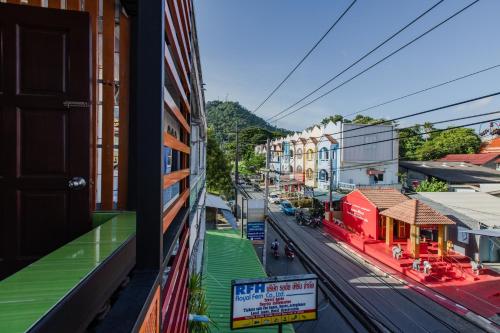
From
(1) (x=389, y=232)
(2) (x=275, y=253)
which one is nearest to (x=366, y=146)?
(1) (x=389, y=232)

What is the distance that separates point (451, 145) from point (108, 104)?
5057cm

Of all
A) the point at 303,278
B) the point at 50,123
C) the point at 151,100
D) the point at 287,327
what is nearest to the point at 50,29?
the point at 50,123

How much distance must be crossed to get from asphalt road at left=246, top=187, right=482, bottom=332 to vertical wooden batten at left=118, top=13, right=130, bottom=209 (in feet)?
18.5

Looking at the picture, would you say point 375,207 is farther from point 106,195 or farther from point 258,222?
point 106,195

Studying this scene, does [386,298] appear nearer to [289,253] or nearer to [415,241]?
[415,241]

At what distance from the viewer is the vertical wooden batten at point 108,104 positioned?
2.53 meters

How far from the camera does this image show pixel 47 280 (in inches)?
41.2

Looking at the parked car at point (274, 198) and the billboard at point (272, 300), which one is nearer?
the billboard at point (272, 300)

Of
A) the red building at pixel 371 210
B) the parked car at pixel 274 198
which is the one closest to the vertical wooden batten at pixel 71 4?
the red building at pixel 371 210

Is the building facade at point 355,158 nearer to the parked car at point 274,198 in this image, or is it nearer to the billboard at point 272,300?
the parked car at point 274,198

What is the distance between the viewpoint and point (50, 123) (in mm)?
2074

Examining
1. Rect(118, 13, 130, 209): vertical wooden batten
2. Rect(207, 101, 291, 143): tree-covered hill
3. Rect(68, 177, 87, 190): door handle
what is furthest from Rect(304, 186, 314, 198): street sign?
Rect(207, 101, 291, 143): tree-covered hill

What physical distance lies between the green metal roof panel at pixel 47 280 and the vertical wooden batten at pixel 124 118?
0.91m

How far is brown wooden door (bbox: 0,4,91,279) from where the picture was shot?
1.98 metres
